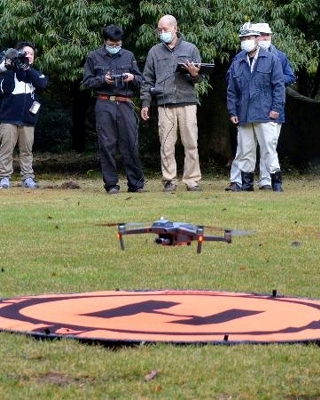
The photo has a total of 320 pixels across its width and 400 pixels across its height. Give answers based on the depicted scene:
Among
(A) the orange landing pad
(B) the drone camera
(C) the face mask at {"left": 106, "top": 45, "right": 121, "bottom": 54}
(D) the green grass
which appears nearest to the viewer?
(D) the green grass

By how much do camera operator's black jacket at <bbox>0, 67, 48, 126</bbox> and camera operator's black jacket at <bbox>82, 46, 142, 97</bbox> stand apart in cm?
152

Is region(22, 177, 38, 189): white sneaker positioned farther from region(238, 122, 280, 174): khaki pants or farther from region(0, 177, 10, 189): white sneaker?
region(238, 122, 280, 174): khaki pants

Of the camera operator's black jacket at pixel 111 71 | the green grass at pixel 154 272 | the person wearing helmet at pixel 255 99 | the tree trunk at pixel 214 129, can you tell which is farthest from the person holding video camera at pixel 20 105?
the tree trunk at pixel 214 129

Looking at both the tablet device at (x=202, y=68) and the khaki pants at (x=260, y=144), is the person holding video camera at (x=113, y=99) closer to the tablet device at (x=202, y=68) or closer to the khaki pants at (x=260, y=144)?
the tablet device at (x=202, y=68)

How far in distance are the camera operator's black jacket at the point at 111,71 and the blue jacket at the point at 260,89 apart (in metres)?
1.58

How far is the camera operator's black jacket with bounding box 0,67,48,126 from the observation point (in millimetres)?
18703

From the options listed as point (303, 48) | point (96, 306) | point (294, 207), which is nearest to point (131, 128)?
point (294, 207)

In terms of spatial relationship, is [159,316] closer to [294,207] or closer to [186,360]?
[186,360]

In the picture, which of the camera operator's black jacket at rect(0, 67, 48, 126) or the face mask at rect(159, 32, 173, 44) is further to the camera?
the camera operator's black jacket at rect(0, 67, 48, 126)

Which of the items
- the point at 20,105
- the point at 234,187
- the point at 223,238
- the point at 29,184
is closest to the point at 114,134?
the point at 20,105

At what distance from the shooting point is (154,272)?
9430 mm

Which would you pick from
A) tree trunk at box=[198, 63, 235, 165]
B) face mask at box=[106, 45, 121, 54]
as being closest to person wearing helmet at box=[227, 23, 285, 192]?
face mask at box=[106, 45, 121, 54]

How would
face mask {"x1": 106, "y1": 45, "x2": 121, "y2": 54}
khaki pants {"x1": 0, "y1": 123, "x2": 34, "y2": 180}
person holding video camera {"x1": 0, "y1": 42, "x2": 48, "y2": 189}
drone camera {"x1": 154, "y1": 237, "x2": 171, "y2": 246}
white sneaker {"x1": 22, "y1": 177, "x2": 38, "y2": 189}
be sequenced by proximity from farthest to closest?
white sneaker {"x1": 22, "y1": 177, "x2": 38, "y2": 189}, khaki pants {"x1": 0, "y1": 123, "x2": 34, "y2": 180}, person holding video camera {"x1": 0, "y1": 42, "x2": 48, "y2": 189}, face mask {"x1": 106, "y1": 45, "x2": 121, "y2": 54}, drone camera {"x1": 154, "y1": 237, "x2": 171, "y2": 246}

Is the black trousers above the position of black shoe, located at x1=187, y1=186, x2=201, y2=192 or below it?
above
